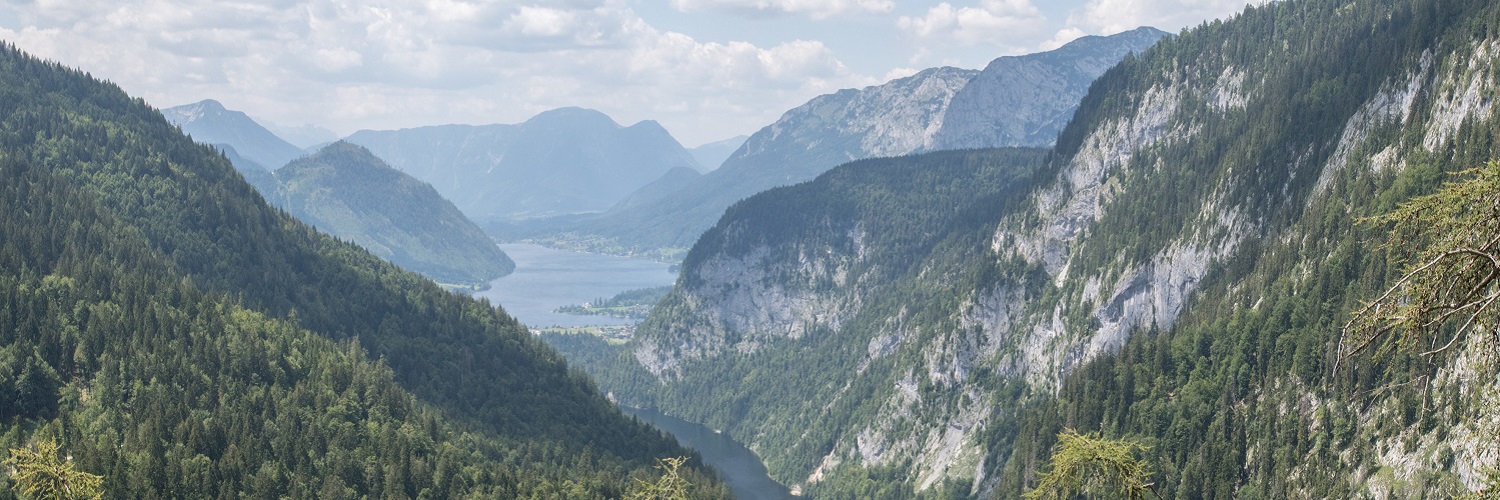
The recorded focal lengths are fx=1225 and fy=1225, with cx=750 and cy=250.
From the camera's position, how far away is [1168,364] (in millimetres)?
181000

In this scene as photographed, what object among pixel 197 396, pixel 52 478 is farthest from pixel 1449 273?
pixel 197 396

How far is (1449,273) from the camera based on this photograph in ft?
72.7

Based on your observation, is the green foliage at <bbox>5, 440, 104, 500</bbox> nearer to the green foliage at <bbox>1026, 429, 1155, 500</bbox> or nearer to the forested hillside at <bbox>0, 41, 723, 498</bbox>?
the green foliage at <bbox>1026, 429, 1155, 500</bbox>

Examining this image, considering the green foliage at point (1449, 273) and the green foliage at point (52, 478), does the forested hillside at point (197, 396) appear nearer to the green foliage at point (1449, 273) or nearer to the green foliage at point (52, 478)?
the green foliage at point (52, 478)

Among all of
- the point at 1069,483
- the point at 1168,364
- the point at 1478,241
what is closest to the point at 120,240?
the point at 1168,364

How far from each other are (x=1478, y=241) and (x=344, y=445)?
130 m

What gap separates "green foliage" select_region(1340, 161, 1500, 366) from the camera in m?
21.3

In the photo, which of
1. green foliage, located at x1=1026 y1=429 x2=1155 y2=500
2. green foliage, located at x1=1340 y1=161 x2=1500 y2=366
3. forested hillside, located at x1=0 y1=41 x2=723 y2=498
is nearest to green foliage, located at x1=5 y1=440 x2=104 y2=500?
green foliage, located at x1=1026 y1=429 x2=1155 y2=500

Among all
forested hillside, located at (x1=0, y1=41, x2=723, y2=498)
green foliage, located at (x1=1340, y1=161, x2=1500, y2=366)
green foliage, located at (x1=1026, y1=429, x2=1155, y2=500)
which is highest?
green foliage, located at (x1=1340, y1=161, x2=1500, y2=366)

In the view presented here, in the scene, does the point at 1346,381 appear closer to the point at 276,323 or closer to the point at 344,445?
the point at 344,445

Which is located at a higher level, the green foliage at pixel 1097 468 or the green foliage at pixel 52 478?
the green foliage at pixel 1097 468

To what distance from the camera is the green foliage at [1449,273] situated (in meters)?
21.3

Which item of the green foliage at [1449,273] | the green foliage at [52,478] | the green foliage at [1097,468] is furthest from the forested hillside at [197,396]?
the green foliage at [1449,273]

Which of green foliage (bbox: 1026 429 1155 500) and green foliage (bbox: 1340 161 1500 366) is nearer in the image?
green foliage (bbox: 1340 161 1500 366)
